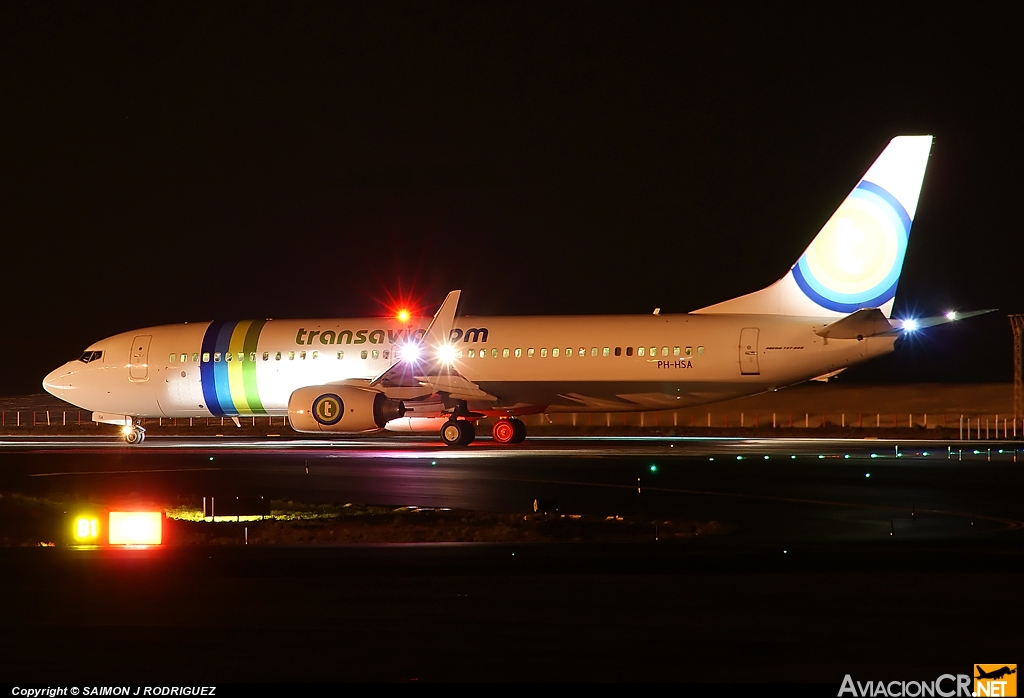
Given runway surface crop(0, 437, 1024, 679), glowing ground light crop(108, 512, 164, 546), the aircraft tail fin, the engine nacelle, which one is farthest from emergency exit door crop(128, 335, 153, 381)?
glowing ground light crop(108, 512, 164, 546)

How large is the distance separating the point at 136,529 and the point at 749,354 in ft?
79.4

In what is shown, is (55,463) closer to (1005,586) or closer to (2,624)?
(2,624)

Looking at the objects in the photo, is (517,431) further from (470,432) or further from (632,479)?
(632,479)

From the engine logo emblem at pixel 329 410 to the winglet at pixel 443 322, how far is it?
4.02 meters

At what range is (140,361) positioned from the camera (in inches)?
1790

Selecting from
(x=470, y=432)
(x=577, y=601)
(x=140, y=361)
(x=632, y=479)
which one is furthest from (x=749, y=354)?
A: (x=577, y=601)

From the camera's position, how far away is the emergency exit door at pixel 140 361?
149 feet

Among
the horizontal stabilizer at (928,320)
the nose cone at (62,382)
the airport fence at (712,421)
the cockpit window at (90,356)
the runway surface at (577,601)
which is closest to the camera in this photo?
the runway surface at (577,601)

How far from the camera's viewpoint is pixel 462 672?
832 centimetres

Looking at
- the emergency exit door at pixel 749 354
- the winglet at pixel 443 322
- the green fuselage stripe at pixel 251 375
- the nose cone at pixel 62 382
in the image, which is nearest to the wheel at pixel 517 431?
the winglet at pixel 443 322

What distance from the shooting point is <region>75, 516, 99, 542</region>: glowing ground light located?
16812 mm

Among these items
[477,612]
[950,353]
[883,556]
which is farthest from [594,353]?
[950,353]

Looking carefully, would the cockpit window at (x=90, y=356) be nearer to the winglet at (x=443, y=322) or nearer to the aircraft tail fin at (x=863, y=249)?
the winglet at (x=443, y=322)

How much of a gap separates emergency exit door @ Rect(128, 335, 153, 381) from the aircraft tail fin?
2084 centimetres
